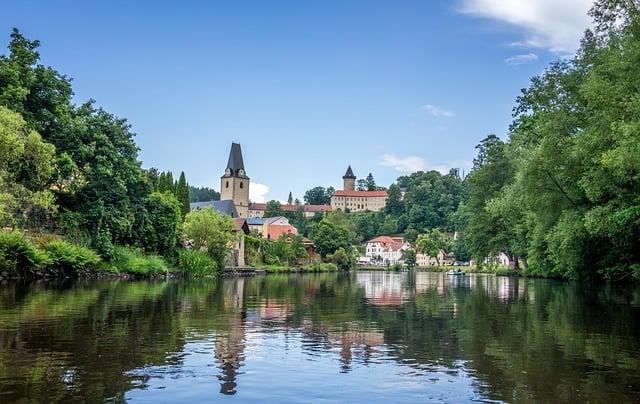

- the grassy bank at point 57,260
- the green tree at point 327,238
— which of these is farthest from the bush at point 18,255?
the green tree at point 327,238

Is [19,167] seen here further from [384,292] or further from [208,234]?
[208,234]

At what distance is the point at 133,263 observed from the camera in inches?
2181

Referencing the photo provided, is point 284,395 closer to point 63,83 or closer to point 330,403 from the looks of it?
point 330,403

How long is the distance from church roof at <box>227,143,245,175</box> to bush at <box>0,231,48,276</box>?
133057 millimetres

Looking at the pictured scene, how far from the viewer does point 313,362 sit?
39.0 feet

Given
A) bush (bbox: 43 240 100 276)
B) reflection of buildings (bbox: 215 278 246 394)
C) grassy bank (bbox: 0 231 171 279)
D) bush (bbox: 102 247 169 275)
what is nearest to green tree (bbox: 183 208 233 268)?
bush (bbox: 102 247 169 275)

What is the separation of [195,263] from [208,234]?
6309 mm

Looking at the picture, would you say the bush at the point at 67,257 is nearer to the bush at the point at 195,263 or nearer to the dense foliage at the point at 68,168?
the dense foliage at the point at 68,168

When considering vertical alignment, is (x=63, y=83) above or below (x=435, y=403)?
above

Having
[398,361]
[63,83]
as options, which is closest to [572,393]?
[398,361]

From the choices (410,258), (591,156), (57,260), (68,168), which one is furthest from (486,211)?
(410,258)

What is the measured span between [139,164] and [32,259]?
72.0 ft

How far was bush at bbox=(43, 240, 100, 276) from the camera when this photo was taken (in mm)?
43750

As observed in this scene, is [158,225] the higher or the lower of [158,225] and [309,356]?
the higher
